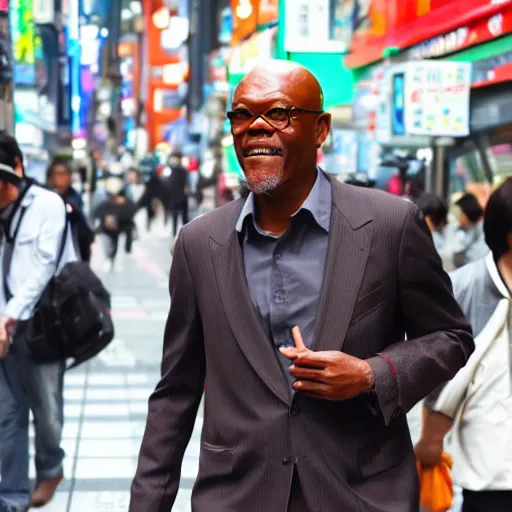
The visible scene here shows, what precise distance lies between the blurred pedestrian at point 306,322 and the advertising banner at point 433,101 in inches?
320

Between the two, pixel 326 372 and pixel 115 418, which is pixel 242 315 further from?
pixel 115 418

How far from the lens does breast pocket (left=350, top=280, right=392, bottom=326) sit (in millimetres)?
2617

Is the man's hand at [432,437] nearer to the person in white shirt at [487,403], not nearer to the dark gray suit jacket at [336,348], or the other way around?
the person in white shirt at [487,403]

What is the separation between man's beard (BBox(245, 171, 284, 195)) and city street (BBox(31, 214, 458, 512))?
6.40 feet

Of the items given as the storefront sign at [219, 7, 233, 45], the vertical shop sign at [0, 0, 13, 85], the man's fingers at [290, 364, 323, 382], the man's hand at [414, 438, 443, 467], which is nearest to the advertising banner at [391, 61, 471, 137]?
the vertical shop sign at [0, 0, 13, 85]

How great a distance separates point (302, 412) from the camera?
8.50 ft

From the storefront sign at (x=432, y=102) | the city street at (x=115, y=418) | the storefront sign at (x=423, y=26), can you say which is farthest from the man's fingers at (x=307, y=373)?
the storefront sign at (x=423, y=26)

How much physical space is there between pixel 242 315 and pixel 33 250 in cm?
330

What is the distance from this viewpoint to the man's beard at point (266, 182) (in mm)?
2592

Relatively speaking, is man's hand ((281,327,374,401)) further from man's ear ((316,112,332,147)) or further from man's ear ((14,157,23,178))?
man's ear ((14,157,23,178))

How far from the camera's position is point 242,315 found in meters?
2.67

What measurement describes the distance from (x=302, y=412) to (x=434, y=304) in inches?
16.3

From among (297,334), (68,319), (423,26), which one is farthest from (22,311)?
(423,26)

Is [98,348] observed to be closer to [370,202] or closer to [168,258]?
[370,202]
